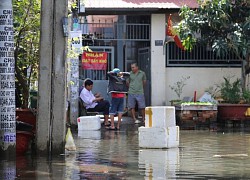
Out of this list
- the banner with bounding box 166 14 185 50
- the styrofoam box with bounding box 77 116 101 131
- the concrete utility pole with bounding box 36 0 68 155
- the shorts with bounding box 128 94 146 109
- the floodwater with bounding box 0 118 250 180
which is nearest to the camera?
the floodwater with bounding box 0 118 250 180

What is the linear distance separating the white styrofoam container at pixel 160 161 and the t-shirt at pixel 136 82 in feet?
21.1

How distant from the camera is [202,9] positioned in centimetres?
1948

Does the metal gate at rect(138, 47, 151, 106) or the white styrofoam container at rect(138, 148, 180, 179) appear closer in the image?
the white styrofoam container at rect(138, 148, 180, 179)

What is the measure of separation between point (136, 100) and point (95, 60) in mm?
3036

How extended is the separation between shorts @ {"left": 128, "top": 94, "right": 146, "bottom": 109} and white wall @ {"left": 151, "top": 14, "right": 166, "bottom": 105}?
2620mm

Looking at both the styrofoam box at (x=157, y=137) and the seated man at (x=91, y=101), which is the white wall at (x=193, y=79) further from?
the styrofoam box at (x=157, y=137)

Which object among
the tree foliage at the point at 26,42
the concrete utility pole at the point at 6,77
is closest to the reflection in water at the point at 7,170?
the concrete utility pole at the point at 6,77

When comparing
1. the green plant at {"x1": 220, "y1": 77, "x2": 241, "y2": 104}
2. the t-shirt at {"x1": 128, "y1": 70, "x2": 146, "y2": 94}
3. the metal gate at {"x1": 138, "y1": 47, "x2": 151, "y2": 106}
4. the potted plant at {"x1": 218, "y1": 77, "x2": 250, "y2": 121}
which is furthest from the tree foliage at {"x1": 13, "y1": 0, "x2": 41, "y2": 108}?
the metal gate at {"x1": 138, "y1": 47, "x2": 151, "y2": 106}

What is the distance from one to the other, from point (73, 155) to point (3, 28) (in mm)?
2456

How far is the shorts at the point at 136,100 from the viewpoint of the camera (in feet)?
61.2

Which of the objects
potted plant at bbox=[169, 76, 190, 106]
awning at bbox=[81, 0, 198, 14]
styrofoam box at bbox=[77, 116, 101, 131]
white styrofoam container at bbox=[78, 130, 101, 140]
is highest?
awning at bbox=[81, 0, 198, 14]

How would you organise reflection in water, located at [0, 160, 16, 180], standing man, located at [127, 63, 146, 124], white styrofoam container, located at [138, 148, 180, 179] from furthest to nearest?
standing man, located at [127, 63, 146, 124] → white styrofoam container, located at [138, 148, 180, 179] → reflection in water, located at [0, 160, 16, 180]

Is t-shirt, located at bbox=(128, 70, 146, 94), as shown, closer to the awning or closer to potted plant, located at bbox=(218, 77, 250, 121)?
potted plant, located at bbox=(218, 77, 250, 121)

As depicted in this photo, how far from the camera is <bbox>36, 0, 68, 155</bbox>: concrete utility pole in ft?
35.3
